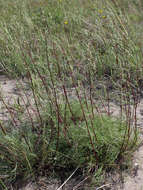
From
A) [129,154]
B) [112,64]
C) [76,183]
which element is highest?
[112,64]

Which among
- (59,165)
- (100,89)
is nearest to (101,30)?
(100,89)

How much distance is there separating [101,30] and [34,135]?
1561mm

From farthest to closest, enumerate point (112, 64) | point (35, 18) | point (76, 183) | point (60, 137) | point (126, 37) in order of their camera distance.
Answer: point (35, 18)
point (112, 64)
point (126, 37)
point (60, 137)
point (76, 183)

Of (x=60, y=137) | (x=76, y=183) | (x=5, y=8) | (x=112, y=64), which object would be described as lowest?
(x=76, y=183)

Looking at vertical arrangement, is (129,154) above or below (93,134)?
below

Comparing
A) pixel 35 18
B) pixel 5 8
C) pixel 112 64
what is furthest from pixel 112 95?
pixel 5 8

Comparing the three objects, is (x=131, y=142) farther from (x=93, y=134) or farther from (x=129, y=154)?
(x=93, y=134)

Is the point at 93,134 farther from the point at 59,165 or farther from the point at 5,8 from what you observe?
the point at 5,8

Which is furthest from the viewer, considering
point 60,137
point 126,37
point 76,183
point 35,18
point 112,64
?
point 35,18

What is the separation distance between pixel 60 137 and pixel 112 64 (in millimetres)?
1301

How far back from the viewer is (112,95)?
2613mm

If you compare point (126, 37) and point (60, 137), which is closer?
point (60, 137)

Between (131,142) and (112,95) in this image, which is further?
(112,95)

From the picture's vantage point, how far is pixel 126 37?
2.61 meters
